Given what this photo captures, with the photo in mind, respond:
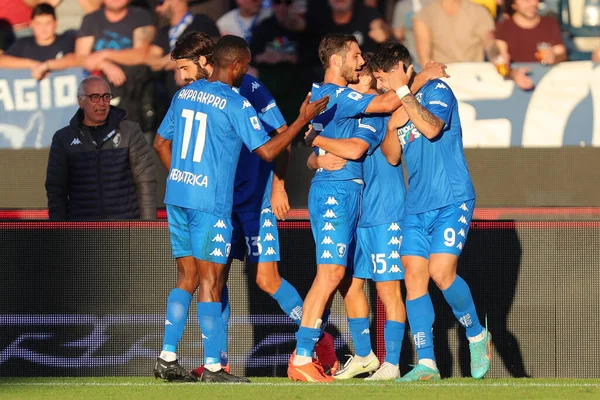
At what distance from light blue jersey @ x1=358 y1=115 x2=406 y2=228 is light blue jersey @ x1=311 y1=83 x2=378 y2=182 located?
116mm

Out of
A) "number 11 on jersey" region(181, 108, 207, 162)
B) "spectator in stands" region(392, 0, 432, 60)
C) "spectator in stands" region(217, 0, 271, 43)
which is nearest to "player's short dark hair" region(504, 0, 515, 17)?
"spectator in stands" region(392, 0, 432, 60)

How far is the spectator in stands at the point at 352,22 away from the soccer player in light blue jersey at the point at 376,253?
6.37 m

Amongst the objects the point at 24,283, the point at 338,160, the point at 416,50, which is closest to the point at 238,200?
the point at 338,160

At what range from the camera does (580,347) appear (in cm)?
840

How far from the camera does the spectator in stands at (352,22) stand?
14.4 m

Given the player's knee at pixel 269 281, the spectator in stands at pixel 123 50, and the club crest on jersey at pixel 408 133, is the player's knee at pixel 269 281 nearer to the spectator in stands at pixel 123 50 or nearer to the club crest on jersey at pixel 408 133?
the club crest on jersey at pixel 408 133

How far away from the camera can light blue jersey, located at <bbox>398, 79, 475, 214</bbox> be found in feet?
24.7

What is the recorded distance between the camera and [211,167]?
741cm

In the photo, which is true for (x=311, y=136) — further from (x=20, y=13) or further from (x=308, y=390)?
(x=20, y=13)

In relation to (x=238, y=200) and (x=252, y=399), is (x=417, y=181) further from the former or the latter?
(x=252, y=399)

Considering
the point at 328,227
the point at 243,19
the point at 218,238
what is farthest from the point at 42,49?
the point at 218,238

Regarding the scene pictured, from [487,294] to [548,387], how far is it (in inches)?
47.7

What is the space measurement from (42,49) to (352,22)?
3518 mm

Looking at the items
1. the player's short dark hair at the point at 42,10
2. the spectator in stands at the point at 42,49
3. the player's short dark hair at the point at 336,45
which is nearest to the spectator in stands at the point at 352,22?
the spectator in stands at the point at 42,49
